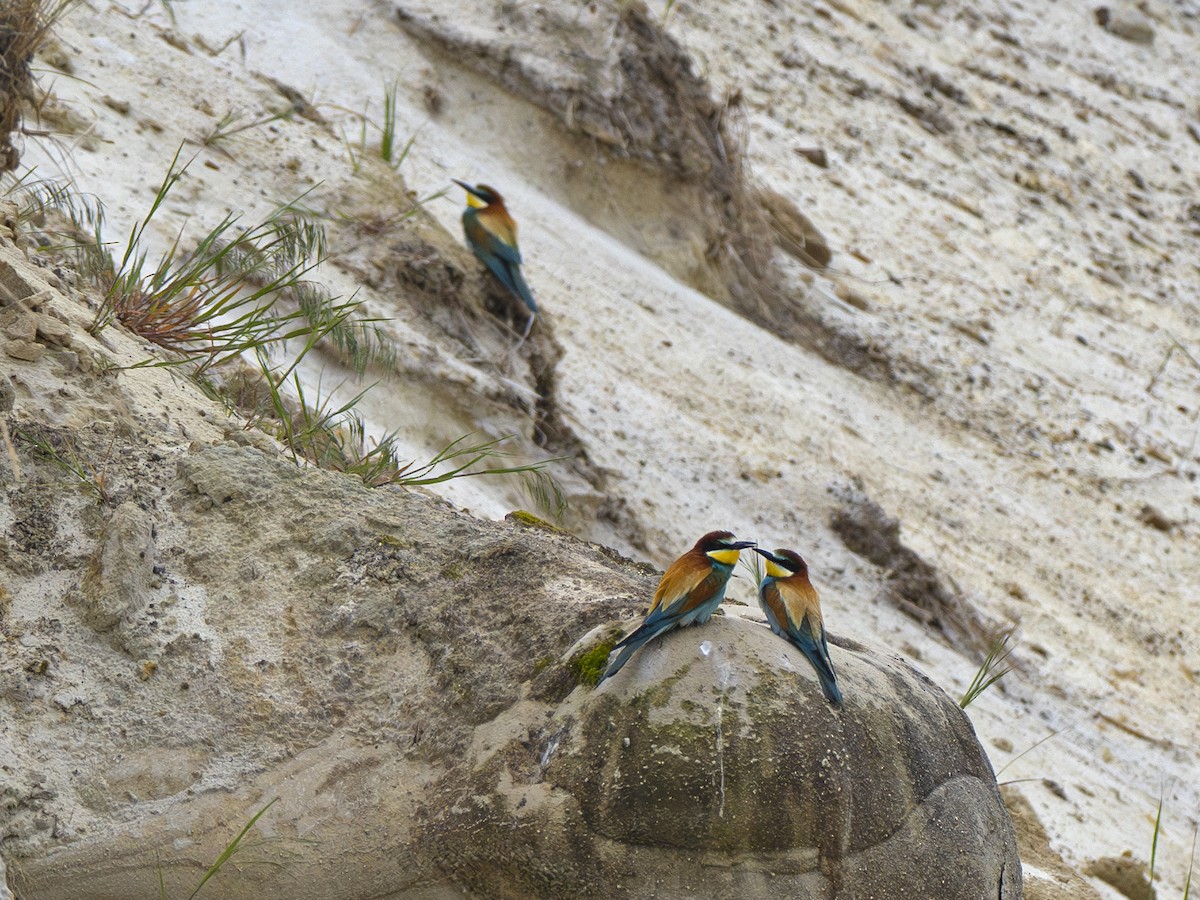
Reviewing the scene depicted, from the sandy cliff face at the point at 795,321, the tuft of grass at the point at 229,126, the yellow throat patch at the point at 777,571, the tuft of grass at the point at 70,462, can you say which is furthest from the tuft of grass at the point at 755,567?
the tuft of grass at the point at 229,126

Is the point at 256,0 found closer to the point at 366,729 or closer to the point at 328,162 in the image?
the point at 328,162

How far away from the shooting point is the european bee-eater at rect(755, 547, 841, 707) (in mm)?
2096

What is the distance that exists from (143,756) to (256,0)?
4.85 metres

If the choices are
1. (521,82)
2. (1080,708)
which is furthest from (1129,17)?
(1080,708)

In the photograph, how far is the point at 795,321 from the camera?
22.9 feet

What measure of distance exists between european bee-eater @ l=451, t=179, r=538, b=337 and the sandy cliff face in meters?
0.12

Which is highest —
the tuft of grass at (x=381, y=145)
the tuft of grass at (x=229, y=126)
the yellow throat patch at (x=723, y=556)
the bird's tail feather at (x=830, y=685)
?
the yellow throat patch at (x=723, y=556)

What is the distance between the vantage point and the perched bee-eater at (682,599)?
202 centimetres

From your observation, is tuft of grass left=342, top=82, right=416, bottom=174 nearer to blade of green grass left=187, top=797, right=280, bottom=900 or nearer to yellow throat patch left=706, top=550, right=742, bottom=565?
yellow throat patch left=706, top=550, right=742, bottom=565

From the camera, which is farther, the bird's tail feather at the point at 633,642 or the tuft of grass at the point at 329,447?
the tuft of grass at the point at 329,447

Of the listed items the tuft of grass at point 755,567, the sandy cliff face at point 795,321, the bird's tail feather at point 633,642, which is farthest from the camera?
the sandy cliff face at point 795,321

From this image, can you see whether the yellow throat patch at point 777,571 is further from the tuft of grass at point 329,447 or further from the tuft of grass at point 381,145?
the tuft of grass at point 381,145

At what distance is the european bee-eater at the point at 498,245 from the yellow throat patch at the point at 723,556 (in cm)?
261

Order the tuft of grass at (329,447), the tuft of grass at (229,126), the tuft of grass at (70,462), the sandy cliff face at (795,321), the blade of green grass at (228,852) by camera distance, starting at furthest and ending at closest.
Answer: the tuft of grass at (229,126) → the sandy cliff face at (795,321) → the tuft of grass at (329,447) → the tuft of grass at (70,462) → the blade of green grass at (228,852)
